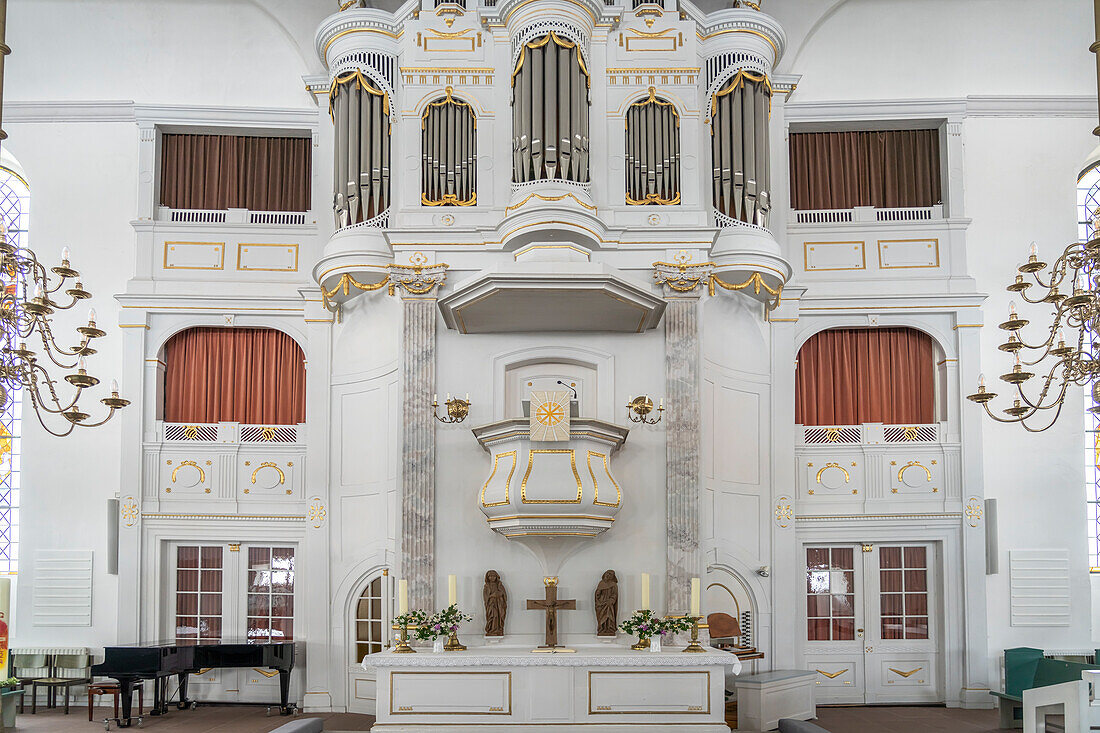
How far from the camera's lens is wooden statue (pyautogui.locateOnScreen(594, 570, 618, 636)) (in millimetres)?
11000

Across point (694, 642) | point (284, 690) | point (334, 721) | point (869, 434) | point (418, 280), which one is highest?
point (418, 280)

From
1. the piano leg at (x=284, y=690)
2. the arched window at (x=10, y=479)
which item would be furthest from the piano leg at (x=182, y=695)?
the arched window at (x=10, y=479)

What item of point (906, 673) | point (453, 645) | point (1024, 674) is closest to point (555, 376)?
point (453, 645)

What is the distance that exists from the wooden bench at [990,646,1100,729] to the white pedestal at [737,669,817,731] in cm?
213

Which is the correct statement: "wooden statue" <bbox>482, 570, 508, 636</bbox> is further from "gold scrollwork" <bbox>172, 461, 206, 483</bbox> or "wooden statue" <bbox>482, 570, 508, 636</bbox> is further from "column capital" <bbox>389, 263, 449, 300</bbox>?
"gold scrollwork" <bbox>172, 461, 206, 483</bbox>

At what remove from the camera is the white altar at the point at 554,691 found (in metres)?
10.0

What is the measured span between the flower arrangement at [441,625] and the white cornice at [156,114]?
23.0 feet

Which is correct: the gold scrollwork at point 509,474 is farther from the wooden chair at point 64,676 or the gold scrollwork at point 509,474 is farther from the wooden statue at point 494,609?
the wooden chair at point 64,676

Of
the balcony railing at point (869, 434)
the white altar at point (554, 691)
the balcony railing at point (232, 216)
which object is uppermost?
the balcony railing at point (232, 216)

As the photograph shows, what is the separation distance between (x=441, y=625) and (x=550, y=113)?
546 cm

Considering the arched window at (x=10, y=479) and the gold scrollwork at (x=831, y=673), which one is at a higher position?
the arched window at (x=10, y=479)

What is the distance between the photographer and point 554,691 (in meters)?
10.1

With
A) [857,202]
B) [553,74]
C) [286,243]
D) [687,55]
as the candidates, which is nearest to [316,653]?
[286,243]

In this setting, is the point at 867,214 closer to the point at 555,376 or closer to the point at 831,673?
the point at 555,376
